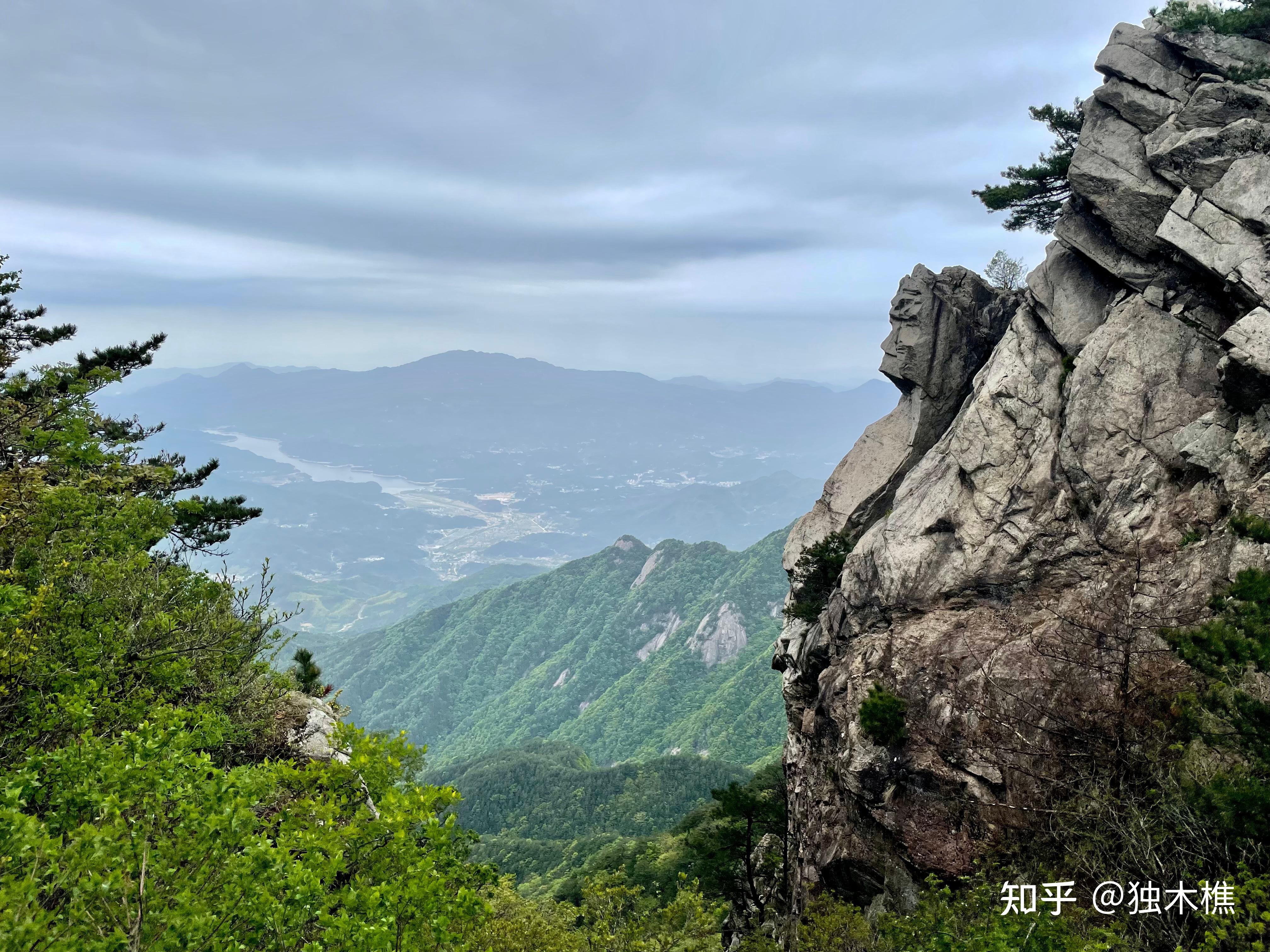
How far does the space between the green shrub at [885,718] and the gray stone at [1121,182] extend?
2258cm

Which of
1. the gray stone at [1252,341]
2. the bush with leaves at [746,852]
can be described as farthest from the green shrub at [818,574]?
the gray stone at [1252,341]

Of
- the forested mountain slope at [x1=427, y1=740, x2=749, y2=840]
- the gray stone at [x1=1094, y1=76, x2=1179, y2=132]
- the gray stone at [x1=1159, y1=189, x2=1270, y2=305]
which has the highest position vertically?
the gray stone at [x1=1094, y1=76, x2=1179, y2=132]

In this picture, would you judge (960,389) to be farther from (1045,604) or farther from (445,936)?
(445,936)

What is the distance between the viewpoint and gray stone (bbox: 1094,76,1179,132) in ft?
100.0

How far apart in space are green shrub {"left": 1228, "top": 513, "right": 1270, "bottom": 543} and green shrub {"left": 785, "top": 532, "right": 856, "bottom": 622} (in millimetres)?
21562

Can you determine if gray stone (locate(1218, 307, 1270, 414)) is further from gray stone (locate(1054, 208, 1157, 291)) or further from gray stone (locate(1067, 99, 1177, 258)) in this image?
gray stone (locate(1067, 99, 1177, 258))

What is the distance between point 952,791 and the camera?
73.4ft

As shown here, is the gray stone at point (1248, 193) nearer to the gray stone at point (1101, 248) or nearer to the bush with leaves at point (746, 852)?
the gray stone at point (1101, 248)

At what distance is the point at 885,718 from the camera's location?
24375 mm

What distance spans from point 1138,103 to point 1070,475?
18.2 m

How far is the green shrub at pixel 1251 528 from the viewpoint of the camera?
1520cm

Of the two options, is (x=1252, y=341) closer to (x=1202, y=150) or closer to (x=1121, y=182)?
(x=1202, y=150)

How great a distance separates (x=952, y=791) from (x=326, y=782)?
19.6 m

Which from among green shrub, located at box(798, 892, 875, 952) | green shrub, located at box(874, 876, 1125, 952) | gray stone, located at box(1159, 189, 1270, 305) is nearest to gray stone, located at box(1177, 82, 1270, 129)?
gray stone, located at box(1159, 189, 1270, 305)
